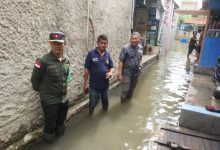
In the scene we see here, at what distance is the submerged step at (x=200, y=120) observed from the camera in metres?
4.15

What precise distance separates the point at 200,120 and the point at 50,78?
299 cm

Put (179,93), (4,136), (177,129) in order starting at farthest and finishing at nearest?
1. (179,93)
2. (177,129)
3. (4,136)

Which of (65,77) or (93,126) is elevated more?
(65,77)

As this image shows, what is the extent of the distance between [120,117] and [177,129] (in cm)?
133

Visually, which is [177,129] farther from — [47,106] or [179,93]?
[179,93]

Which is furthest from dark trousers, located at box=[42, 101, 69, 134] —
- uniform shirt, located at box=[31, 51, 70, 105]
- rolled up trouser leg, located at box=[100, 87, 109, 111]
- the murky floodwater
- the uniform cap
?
rolled up trouser leg, located at box=[100, 87, 109, 111]

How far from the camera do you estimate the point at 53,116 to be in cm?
348

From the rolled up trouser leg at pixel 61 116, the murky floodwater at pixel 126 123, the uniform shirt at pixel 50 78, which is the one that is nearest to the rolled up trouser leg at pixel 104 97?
the murky floodwater at pixel 126 123

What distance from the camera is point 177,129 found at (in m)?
4.27

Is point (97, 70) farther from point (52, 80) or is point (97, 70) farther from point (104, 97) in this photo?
point (52, 80)

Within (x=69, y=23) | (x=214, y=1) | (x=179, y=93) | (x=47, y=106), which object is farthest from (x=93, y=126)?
(x=214, y=1)

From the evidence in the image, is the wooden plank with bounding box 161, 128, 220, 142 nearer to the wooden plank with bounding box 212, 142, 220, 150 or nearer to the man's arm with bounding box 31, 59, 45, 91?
the wooden plank with bounding box 212, 142, 220, 150

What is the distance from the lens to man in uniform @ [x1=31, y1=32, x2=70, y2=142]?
3195mm

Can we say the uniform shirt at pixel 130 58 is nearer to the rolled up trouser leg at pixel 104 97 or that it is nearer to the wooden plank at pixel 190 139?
the rolled up trouser leg at pixel 104 97
